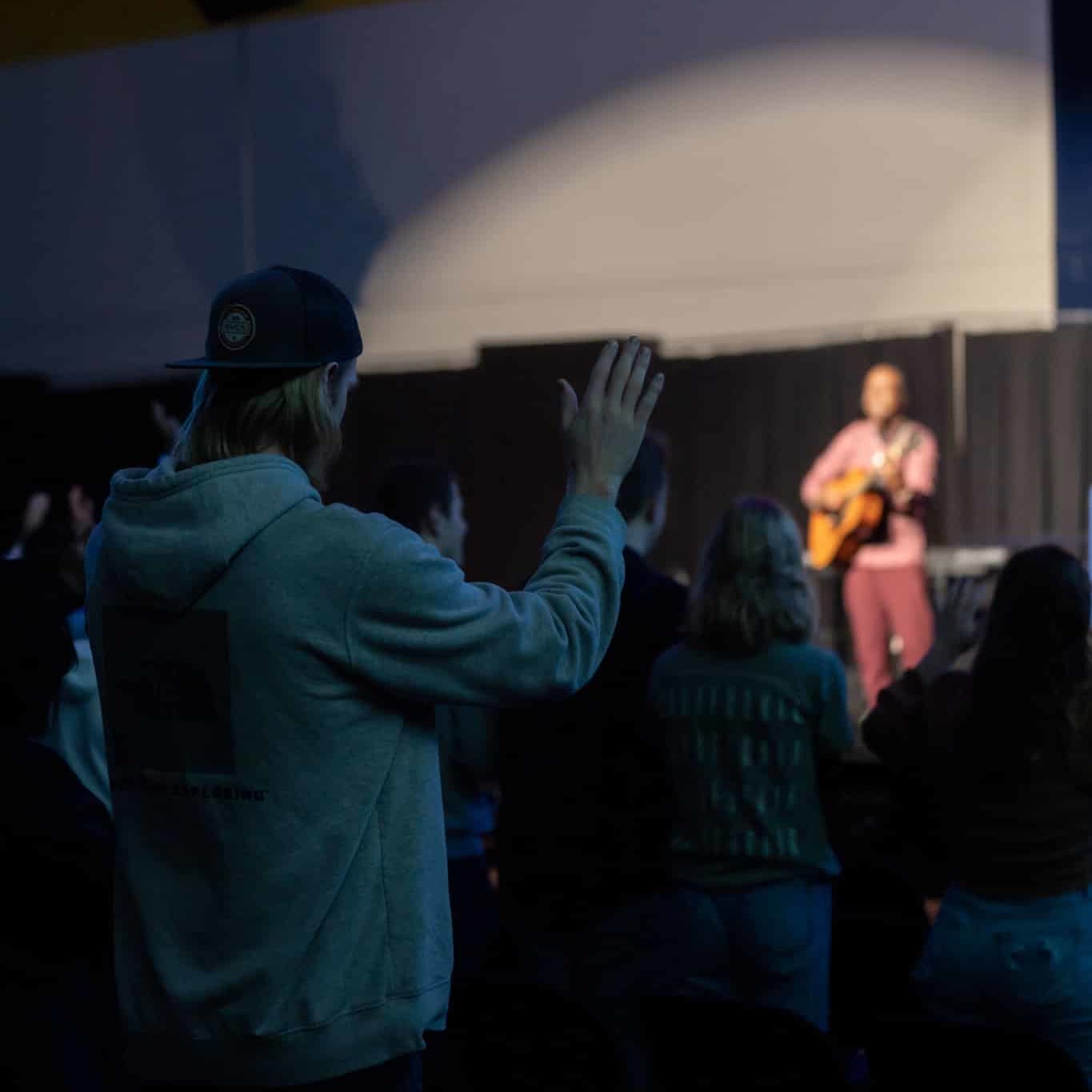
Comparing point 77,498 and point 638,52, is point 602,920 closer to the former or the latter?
point 77,498

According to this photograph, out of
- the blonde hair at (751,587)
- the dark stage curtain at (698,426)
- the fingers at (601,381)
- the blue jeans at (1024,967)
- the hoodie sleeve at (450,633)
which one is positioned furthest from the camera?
the dark stage curtain at (698,426)

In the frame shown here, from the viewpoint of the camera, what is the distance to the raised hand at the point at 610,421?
1.25 meters

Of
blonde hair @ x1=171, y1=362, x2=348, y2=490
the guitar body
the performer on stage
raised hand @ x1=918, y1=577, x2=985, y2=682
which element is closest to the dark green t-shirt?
raised hand @ x1=918, y1=577, x2=985, y2=682

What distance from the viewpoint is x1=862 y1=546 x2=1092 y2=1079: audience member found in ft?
6.72

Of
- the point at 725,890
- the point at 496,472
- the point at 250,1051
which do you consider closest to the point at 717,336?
the point at 496,472

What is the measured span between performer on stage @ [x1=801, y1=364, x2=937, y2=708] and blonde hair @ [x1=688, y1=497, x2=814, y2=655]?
4027 millimetres

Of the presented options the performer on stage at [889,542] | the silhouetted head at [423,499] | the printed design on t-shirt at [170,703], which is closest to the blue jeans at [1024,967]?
the silhouetted head at [423,499]

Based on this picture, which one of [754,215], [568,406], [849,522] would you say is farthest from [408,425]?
[568,406]

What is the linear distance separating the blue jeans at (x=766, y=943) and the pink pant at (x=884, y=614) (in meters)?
4.15

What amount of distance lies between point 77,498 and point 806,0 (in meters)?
4.91

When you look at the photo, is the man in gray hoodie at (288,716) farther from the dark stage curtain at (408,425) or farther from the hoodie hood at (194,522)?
the dark stage curtain at (408,425)

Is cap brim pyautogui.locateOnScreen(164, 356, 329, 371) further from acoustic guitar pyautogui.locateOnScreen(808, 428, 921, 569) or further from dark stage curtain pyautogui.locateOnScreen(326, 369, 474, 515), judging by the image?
dark stage curtain pyautogui.locateOnScreen(326, 369, 474, 515)

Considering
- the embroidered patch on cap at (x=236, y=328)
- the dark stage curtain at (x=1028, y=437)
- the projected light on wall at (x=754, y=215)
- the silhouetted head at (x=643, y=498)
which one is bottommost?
the silhouetted head at (x=643, y=498)

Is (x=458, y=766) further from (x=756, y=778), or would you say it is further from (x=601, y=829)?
(x=756, y=778)
